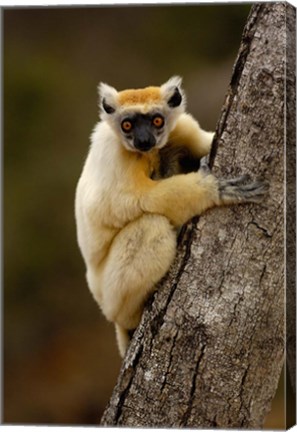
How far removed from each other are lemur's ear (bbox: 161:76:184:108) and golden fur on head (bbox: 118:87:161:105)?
48mm

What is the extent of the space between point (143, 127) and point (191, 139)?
0.36m

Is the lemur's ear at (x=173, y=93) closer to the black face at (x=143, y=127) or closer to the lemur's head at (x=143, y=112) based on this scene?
the lemur's head at (x=143, y=112)

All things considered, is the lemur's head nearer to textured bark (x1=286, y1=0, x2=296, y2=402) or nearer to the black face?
the black face

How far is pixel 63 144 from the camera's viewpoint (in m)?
6.40

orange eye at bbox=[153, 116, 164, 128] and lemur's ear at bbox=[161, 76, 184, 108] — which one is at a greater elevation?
lemur's ear at bbox=[161, 76, 184, 108]

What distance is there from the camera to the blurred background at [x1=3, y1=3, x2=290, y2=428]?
579 centimetres

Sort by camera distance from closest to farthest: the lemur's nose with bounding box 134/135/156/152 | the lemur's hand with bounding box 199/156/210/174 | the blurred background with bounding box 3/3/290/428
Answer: the lemur's hand with bounding box 199/156/210/174
the lemur's nose with bounding box 134/135/156/152
the blurred background with bounding box 3/3/290/428

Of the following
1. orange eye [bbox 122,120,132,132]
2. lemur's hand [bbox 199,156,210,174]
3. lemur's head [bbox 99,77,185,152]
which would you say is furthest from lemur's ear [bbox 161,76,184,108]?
lemur's hand [bbox 199,156,210,174]

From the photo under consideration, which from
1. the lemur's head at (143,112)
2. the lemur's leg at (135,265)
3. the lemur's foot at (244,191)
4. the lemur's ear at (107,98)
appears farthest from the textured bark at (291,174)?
the lemur's ear at (107,98)

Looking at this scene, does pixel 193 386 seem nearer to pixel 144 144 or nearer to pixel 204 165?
pixel 204 165

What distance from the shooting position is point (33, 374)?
6.49m

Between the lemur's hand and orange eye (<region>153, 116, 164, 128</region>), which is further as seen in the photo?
orange eye (<region>153, 116, 164, 128</region>)

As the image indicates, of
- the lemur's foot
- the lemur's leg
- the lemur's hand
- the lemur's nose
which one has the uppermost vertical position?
the lemur's nose

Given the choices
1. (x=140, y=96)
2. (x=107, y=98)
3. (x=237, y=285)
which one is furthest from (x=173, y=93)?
(x=237, y=285)
